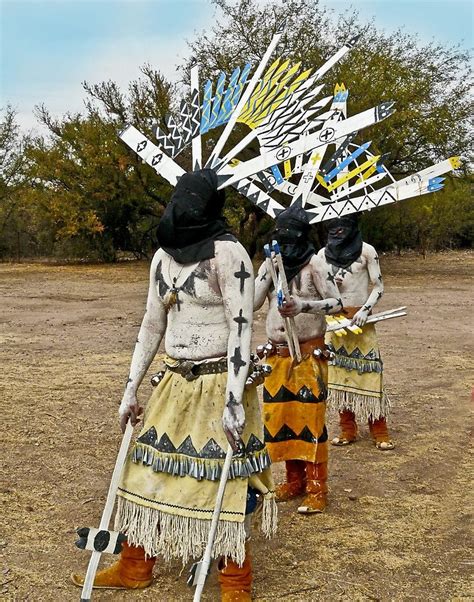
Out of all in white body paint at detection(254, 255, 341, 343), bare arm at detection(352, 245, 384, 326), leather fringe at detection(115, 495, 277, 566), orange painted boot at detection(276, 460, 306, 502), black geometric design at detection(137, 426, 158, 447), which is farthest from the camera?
Answer: bare arm at detection(352, 245, 384, 326)

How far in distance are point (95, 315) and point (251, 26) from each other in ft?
47.2

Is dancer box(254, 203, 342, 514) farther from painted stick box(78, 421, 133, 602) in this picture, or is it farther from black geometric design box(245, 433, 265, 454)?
painted stick box(78, 421, 133, 602)

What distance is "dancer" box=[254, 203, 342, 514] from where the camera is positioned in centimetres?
384

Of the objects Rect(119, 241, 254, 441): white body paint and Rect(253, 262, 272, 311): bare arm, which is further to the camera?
Rect(253, 262, 272, 311): bare arm

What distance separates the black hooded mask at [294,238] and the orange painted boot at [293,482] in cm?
110

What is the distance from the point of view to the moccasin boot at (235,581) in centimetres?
277

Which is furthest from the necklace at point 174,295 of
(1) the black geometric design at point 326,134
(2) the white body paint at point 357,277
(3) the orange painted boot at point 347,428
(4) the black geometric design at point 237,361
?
(3) the orange painted boot at point 347,428

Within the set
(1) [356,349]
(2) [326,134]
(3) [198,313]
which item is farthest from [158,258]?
(1) [356,349]

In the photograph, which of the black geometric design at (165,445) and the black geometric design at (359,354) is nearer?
the black geometric design at (165,445)

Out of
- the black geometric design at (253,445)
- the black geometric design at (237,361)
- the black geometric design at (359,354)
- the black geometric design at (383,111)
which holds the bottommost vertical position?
the black geometric design at (359,354)

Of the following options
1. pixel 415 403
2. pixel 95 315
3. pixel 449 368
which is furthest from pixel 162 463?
pixel 95 315

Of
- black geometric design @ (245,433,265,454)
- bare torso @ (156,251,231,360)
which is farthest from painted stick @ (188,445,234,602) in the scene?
bare torso @ (156,251,231,360)

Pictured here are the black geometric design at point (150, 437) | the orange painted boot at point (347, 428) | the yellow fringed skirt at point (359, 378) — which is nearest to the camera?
the black geometric design at point (150, 437)

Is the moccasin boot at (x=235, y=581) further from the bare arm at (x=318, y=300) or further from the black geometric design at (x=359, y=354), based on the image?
the black geometric design at (x=359, y=354)
